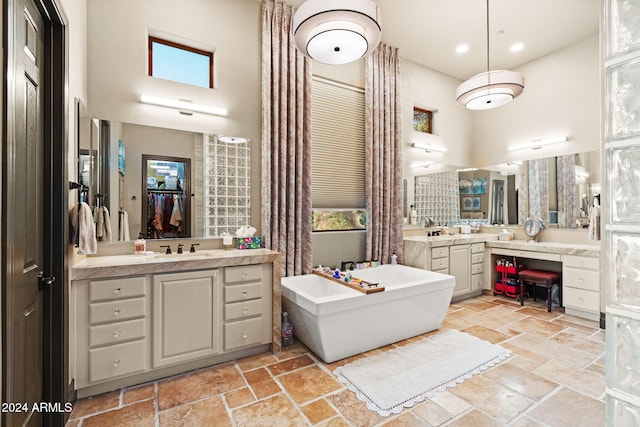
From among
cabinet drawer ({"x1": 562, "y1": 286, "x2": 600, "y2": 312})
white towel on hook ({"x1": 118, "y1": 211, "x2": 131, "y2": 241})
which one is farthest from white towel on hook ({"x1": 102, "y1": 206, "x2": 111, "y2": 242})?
cabinet drawer ({"x1": 562, "y1": 286, "x2": 600, "y2": 312})

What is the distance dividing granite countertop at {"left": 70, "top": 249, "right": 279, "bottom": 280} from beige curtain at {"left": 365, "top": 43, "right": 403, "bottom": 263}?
1.87 metres

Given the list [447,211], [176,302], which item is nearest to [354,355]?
[176,302]

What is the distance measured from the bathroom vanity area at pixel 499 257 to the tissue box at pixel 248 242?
90.8 inches

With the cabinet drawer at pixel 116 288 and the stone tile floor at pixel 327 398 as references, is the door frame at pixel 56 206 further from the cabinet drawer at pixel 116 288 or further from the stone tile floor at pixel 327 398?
the stone tile floor at pixel 327 398

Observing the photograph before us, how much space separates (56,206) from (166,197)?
3.70 ft

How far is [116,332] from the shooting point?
7.41 ft

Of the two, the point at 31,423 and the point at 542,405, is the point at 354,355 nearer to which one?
the point at 542,405

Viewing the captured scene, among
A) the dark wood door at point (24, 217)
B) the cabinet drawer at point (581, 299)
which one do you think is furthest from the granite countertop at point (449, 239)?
the dark wood door at point (24, 217)

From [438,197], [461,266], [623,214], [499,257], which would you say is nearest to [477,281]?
[461,266]

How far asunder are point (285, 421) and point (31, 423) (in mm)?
1354

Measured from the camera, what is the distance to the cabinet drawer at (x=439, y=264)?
168 inches

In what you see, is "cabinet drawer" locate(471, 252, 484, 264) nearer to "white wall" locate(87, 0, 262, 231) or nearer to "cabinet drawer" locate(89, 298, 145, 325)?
"white wall" locate(87, 0, 262, 231)

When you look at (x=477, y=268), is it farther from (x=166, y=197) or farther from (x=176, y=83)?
(x=176, y=83)

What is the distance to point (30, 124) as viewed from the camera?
1.58 metres
